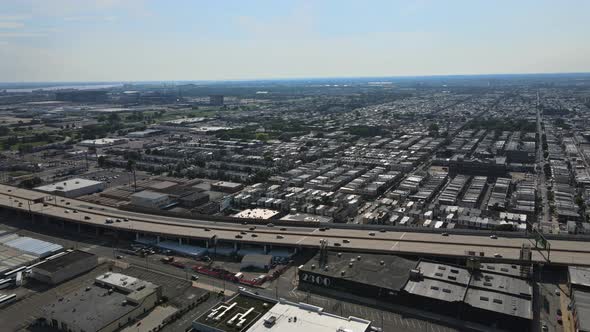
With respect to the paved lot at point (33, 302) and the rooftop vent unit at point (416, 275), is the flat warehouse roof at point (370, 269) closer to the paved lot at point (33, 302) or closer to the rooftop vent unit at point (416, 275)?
the rooftop vent unit at point (416, 275)

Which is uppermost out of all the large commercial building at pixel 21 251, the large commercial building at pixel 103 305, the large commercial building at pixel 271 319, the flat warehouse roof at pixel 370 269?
the large commercial building at pixel 271 319

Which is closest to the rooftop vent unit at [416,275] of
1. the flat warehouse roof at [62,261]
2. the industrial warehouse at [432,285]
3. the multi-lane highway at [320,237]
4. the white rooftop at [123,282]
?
the industrial warehouse at [432,285]

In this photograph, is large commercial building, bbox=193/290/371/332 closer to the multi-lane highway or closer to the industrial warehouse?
the industrial warehouse

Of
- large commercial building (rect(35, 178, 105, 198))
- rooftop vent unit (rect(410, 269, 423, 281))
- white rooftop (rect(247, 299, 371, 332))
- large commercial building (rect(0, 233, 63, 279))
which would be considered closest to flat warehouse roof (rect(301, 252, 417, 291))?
rooftop vent unit (rect(410, 269, 423, 281))

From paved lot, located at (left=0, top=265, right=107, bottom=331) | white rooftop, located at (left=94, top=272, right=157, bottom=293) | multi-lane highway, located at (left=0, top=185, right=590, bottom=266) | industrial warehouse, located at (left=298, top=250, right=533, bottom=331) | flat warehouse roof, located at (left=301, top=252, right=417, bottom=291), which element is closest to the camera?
industrial warehouse, located at (left=298, top=250, right=533, bottom=331)

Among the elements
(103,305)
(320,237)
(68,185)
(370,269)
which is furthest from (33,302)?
(68,185)

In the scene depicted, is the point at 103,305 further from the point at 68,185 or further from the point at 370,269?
the point at 68,185

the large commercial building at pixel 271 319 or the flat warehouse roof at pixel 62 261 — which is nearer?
the large commercial building at pixel 271 319

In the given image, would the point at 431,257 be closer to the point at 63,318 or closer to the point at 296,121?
the point at 63,318
